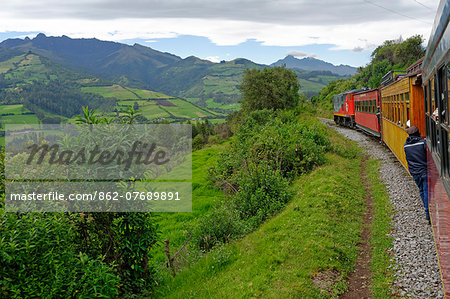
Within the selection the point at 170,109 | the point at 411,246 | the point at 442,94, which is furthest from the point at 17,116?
the point at 442,94

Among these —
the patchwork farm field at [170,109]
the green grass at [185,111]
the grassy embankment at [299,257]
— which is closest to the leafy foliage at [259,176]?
the grassy embankment at [299,257]

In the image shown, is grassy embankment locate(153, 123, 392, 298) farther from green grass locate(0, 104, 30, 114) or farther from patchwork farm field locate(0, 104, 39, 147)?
green grass locate(0, 104, 30, 114)

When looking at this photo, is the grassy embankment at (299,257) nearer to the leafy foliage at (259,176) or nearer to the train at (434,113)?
the leafy foliage at (259,176)

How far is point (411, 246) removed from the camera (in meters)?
7.73

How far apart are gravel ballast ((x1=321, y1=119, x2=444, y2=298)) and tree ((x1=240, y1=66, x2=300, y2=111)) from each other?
31209 mm

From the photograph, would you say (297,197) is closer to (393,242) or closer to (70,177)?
(393,242)

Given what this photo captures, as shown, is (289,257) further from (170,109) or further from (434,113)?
(170,109)

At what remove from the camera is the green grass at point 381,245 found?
6.59m

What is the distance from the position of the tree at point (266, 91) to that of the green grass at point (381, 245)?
31.6 meters

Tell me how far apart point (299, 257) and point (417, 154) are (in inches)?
138

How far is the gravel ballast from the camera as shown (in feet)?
20.3

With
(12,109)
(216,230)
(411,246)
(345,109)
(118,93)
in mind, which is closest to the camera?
(411,246)

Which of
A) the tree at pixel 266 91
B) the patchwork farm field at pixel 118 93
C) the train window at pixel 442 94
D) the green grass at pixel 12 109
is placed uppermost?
the patchwork farm field at pixel 118 93

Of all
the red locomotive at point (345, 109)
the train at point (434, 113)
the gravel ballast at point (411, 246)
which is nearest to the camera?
the train at point (434, 113)
